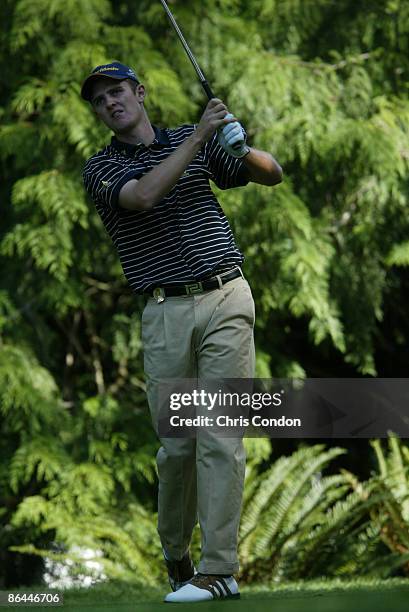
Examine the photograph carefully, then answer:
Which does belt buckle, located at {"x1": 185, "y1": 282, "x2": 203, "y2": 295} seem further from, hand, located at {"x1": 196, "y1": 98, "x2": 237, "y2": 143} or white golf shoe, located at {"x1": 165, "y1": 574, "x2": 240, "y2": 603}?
white golf shoe, located at {"x1": 165, "y1": 574, "x2": 240, "y2": 603}

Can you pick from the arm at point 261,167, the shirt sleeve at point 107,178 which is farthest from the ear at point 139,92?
the arm at point 261,167

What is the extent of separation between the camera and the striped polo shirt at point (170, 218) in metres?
3.67

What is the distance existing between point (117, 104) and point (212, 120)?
0.49 meters

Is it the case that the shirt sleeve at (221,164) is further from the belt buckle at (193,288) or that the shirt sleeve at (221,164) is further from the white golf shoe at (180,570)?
the white golf shoe at (180,570)

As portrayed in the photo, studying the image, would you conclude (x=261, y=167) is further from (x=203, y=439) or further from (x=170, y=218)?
(x=203, y=439)

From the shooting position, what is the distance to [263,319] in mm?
7348

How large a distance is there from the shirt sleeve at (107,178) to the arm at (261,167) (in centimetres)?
37

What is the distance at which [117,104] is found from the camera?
3.83m

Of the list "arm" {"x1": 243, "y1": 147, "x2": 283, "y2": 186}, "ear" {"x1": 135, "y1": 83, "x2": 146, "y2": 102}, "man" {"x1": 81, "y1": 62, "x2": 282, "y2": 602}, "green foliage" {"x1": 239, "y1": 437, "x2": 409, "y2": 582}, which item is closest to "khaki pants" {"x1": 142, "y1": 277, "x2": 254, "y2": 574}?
"man" {"x1": 81, "y1": 62, "x2": 282, "y2": 602}

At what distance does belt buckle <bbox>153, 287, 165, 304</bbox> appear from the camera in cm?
371

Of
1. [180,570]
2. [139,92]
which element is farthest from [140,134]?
[180,570]

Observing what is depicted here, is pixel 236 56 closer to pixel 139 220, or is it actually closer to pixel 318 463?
pixel 318 463

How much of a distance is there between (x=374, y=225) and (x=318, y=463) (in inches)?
62.3

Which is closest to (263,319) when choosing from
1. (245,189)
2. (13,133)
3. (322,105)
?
(245,189)
